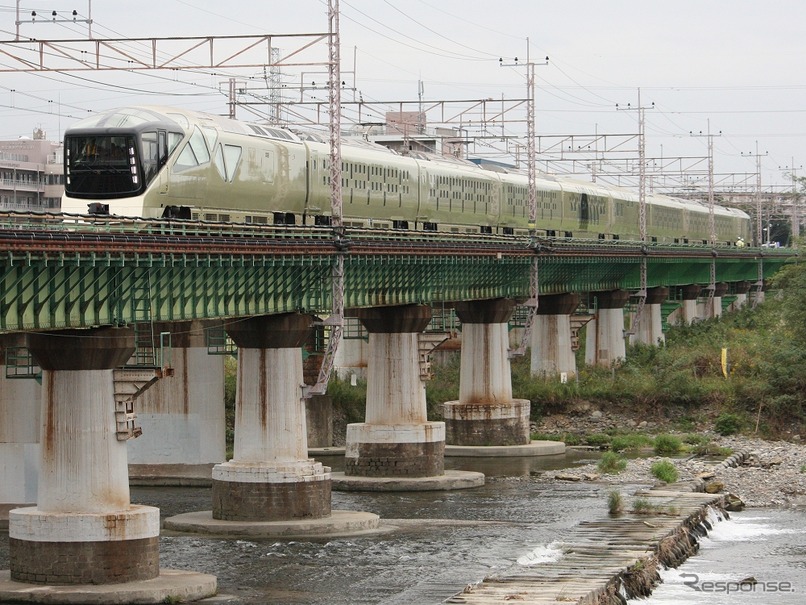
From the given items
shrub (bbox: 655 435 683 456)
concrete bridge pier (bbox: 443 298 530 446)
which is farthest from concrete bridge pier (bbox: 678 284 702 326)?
shrub (bbox: 655 435 683 456)

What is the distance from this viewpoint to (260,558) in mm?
48250

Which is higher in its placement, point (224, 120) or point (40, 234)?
point (224, 120)

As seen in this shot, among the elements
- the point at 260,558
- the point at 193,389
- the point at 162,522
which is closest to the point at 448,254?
the point at 193,389

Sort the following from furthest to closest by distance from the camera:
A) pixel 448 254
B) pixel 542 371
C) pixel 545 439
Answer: pixel 542 371 < pixel 545 439 < pixel 448 254

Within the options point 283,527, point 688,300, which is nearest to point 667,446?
point 283,527

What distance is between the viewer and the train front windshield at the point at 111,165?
5094 cm

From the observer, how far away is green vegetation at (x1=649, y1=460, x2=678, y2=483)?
65.2 meters

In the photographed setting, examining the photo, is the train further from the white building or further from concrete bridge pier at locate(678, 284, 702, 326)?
concrete bridge pier at locate(678, 284, 702, 326)

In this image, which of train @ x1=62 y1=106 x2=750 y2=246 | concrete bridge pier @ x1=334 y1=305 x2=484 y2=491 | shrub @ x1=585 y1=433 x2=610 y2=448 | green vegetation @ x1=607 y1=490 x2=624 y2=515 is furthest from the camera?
shrub @ x1=585 y1=433 x2=610 y2=448

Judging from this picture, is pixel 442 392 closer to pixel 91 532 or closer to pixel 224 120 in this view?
pixel 224 120

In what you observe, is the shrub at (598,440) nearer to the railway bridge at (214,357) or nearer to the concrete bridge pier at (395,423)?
the railway bridge at (214,357)

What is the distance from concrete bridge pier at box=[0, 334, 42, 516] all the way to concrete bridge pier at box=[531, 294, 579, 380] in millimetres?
44554

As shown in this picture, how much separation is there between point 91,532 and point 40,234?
735 cm

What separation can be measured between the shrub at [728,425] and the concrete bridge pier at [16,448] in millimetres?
39346
